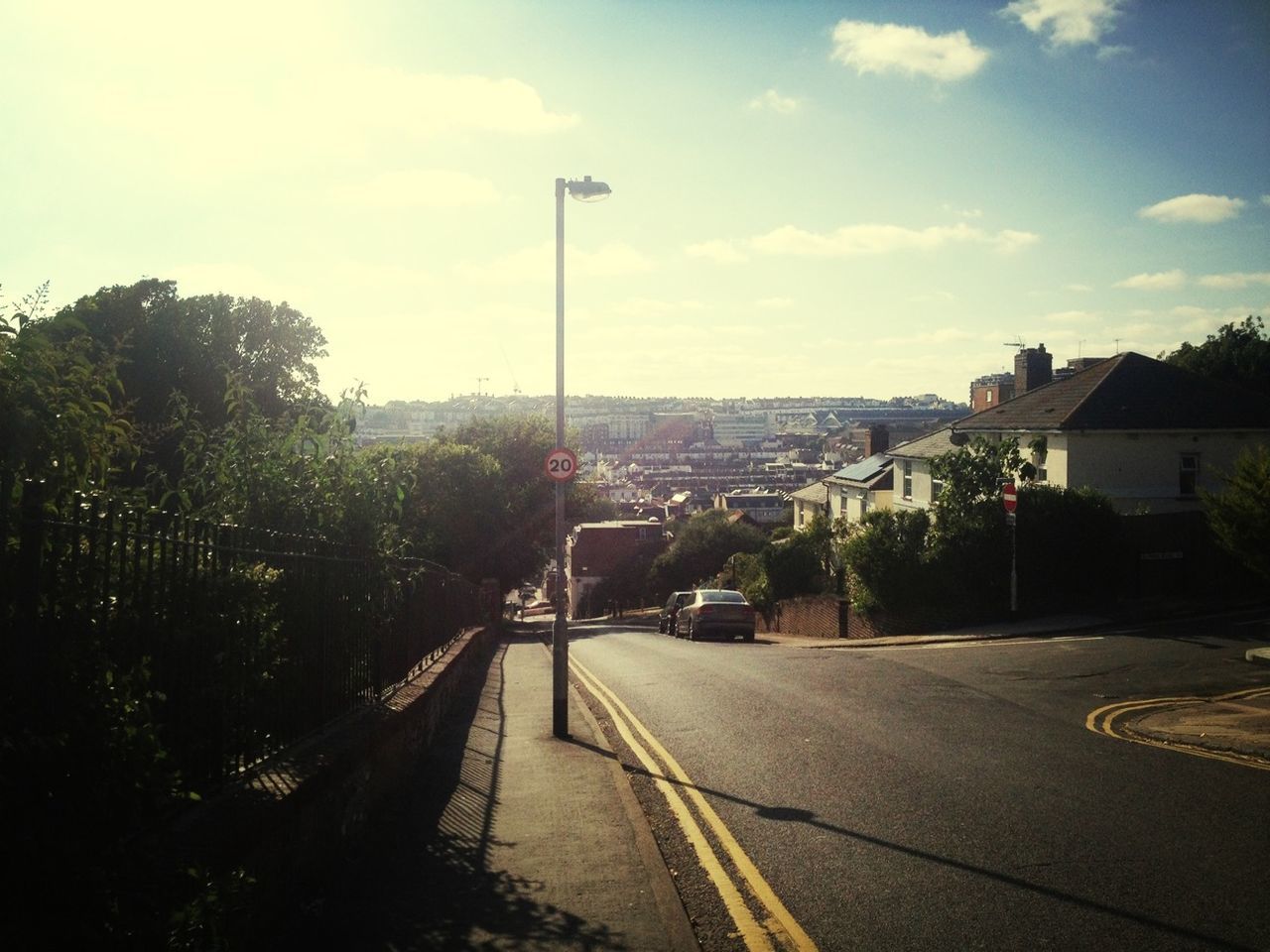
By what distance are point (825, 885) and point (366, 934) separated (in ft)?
8.83

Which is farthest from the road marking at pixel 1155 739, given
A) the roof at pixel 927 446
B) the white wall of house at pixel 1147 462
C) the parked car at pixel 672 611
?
the roof at pixel 927 446

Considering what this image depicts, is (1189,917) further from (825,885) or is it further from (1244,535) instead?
(1244,535)

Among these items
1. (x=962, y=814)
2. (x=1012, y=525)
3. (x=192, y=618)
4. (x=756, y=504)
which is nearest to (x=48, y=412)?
(x=192, y=618)

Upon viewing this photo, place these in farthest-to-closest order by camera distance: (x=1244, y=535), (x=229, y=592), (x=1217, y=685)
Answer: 1. (x=1244, y=535)
2. (x=1217, y=685)
3. (x=229, y=592)

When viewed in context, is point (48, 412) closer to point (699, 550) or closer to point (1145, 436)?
point (1145, 436)

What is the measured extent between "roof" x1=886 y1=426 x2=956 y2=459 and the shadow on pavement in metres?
35.8

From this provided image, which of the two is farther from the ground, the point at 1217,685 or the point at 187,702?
the point at 187,702

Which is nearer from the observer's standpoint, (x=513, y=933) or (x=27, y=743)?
(x=27, y=743)

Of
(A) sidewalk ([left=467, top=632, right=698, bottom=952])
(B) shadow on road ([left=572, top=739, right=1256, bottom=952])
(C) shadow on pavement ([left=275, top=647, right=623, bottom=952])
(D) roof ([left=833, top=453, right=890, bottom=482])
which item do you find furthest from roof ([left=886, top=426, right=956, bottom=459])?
(C) shadow on pavement ([left=275, top=647, right=623, bottom=952])

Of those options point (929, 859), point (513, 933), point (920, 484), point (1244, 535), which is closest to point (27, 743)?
point (513, 933)

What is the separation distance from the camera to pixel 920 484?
43.7 metres

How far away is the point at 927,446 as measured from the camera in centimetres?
4441

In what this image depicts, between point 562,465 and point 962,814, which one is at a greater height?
point 562,465

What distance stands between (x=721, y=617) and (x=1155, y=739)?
19668mm
